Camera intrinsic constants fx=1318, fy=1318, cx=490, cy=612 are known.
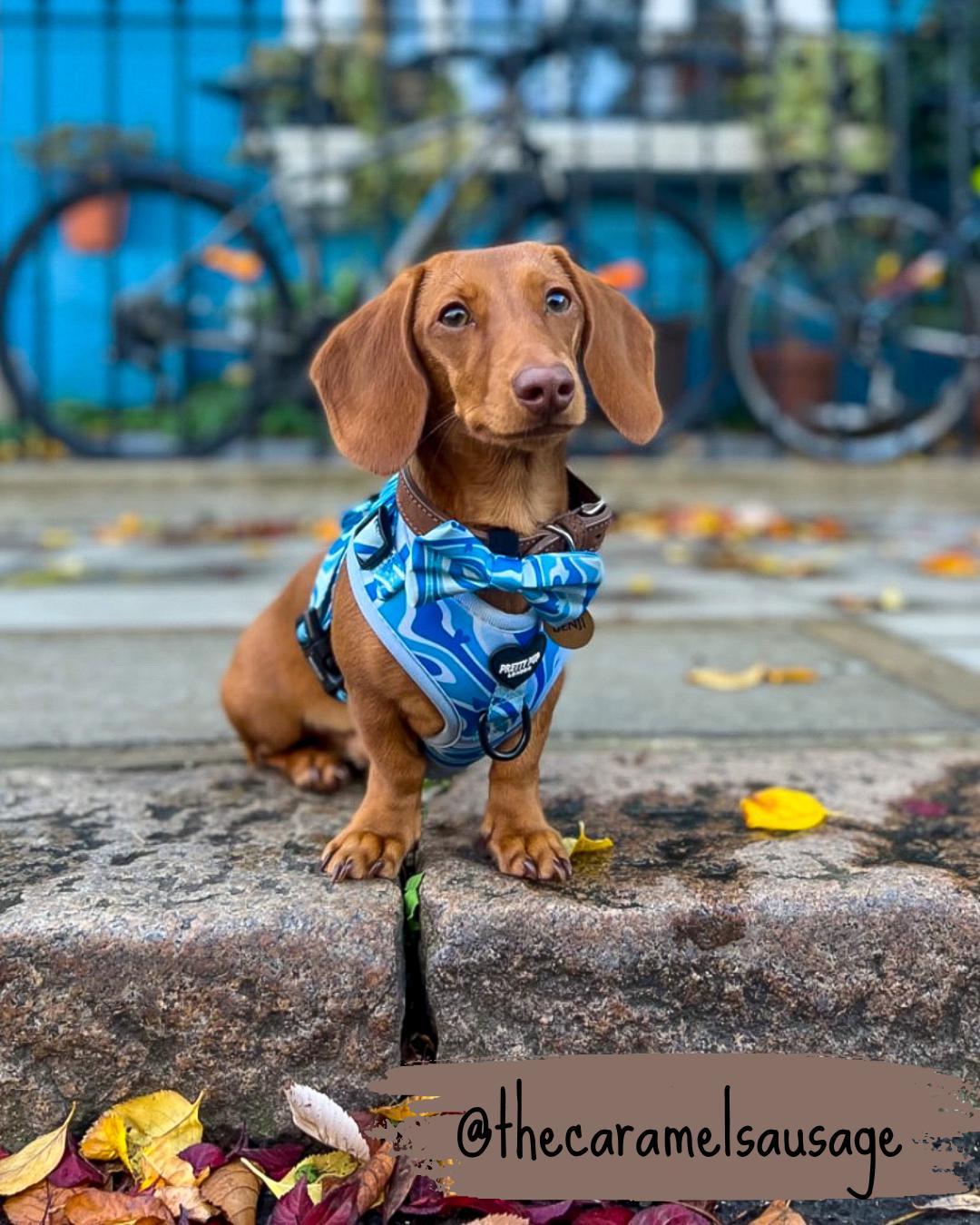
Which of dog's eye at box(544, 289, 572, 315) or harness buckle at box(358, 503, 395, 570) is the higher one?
dog's eye at box(544, 289, 572, 315)

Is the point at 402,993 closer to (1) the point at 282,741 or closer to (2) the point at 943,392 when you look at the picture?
(1) the point at 282,741

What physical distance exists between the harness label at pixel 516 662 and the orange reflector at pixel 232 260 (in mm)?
4401

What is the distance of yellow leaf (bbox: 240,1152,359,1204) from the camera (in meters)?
1.31

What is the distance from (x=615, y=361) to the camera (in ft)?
5.40

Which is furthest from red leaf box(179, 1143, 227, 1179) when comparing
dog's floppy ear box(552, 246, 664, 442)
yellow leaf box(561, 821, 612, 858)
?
dog's floppy ear box(552, 246, 664, 442)

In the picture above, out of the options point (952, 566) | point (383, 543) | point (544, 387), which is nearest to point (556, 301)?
point (544, 387)

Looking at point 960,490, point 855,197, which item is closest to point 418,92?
point 855,197

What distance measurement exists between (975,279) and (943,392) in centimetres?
57

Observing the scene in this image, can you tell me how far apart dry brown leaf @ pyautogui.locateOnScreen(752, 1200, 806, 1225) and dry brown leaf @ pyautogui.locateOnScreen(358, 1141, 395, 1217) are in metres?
0.37

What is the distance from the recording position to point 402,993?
4.71 ft

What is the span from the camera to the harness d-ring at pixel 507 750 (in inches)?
60.8

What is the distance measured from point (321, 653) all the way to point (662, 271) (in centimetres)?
668

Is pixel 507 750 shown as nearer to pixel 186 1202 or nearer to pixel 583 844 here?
pixel 583 844

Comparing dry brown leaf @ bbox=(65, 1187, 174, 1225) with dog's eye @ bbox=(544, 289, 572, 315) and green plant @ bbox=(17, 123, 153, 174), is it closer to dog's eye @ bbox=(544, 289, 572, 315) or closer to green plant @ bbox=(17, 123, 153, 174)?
dog's eye @ bbox=(544, 289, 572, 315)
